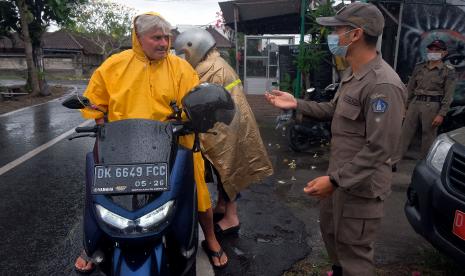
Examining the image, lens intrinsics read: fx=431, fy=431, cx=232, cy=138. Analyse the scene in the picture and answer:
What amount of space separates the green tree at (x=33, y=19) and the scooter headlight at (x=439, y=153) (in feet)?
53.9

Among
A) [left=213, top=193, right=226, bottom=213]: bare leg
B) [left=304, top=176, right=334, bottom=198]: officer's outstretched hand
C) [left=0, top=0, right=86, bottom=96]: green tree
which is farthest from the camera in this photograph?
[left=0, top=0, right=86, bottom=96]: green tree

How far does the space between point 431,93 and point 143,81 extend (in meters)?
4.59

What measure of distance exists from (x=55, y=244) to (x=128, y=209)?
221 cm

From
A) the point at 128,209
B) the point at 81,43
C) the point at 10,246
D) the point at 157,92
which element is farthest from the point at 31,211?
the point at 81,43

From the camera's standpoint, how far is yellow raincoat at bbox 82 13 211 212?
108 inches

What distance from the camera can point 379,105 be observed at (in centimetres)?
219

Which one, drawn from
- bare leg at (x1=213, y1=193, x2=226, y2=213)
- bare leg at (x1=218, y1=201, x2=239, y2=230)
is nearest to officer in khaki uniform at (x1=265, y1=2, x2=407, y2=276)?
bare leg at (x1=218, y1=201, x2=239, y2=230)

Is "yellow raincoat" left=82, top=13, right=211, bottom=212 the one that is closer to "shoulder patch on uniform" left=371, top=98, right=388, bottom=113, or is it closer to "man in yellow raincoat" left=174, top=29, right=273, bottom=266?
"man in yellow raincoat" left=174, top=29, right=273, bottom=266

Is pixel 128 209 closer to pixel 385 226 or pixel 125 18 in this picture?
pixel 385 226

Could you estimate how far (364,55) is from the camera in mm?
2406

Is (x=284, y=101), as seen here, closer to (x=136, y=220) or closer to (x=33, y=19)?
(x=136, y=220)

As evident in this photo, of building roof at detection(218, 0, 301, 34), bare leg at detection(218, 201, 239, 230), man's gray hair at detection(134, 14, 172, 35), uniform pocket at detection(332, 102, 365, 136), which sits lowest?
bare leg at detection(218, 201, 239, 230)

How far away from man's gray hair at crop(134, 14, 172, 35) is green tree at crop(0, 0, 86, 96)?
1568 cm

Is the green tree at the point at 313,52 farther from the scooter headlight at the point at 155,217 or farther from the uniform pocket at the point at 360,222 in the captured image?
the scooter headlight at the point at 155,217
